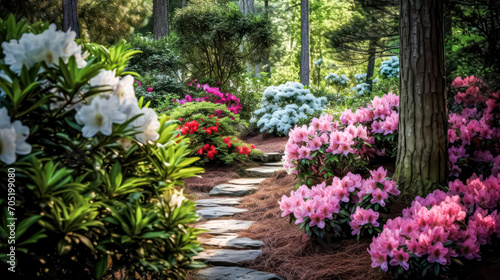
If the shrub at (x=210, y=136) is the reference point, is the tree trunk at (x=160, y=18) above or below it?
above

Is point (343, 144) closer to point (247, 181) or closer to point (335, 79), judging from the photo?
point (247, 181)

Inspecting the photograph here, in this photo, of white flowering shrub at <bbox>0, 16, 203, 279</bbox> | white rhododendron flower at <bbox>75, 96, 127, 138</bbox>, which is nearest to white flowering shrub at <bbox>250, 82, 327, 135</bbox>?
white flowering shrub at <bbox>0, 16, 203, 279</bbox>

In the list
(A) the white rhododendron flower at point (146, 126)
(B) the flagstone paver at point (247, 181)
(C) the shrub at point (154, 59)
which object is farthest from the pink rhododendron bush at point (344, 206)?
(C) the shrub at point (154, 59)

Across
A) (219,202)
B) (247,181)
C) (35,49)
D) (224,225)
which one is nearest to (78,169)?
(35,49)

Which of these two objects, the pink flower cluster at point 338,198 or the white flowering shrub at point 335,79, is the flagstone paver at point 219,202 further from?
the white flowering shrub at point 335,79

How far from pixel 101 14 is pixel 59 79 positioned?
13.0 meters

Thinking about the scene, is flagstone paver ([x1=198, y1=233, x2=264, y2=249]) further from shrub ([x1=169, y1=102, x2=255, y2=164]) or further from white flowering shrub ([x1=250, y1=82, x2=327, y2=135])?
white flowering shrub ([x1=250, y1=82, x2=327, y2=135])

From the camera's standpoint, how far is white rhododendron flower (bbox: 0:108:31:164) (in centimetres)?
122

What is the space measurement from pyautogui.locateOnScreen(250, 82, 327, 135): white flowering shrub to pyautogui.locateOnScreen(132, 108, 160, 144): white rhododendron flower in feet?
23.5

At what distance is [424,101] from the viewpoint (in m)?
3.19

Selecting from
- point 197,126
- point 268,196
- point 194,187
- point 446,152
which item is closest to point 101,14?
point 197,126

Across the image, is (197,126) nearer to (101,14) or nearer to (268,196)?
(268,196)

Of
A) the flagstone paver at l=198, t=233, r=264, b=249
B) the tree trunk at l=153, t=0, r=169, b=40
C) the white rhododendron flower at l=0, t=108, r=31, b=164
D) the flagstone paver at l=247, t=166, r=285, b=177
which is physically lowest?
the flagstone paver at l=198, t=233, r=264, b=249

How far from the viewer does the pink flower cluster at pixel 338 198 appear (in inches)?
114
